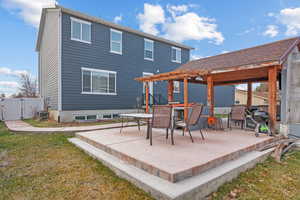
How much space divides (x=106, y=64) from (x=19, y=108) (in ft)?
20.4

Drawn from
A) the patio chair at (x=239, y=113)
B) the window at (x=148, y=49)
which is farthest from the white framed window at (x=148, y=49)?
the patio chair at (x=239, y=113)

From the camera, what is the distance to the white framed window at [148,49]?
38.2 ft

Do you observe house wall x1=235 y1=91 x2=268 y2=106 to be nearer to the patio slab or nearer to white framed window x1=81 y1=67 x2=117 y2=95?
white framed window x1=81 y1=67 x2=117 y2=95

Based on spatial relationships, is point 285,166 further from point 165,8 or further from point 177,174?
point 165,8

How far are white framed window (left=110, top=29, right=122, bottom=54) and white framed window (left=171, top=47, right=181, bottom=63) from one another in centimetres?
450

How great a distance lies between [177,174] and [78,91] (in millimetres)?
7971

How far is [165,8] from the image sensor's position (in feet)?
41.5

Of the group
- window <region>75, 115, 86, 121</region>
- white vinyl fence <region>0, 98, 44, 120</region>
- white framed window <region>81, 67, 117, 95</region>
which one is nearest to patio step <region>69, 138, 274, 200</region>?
window <region>75, 115, 86, 121</region>

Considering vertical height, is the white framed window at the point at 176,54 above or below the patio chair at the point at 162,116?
above

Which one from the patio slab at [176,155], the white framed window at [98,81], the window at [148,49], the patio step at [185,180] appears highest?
the window at [148,49]

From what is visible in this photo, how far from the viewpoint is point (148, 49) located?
38.7ft

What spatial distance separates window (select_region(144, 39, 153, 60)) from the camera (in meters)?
11.6

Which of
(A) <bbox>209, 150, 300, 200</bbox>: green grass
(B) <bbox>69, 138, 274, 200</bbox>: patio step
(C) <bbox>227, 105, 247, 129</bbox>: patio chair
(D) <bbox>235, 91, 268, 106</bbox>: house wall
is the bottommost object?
(A) <bbox>209, 150, 300, 200</bbox>: green grass

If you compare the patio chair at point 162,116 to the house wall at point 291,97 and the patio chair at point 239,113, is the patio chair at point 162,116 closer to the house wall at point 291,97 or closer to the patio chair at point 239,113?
the patio chair at point 239,113
